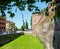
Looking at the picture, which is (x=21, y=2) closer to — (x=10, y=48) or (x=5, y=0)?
(x=5, y=0)

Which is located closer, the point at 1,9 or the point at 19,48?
the point at 1,9

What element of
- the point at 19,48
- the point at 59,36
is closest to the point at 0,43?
the point at 19,48

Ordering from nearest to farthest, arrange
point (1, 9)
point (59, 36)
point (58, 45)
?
point (1, 9) < point (58, 45) < point (59, 36)

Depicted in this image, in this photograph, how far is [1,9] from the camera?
17.2 ft

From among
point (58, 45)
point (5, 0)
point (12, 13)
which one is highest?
point (5, 0)

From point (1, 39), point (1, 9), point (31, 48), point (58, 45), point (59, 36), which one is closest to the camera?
point (1, 9)

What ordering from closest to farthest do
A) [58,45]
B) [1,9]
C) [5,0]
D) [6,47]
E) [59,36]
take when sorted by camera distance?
[5,0] → [1,9] → [58,45] → [59,36] → [6,47]

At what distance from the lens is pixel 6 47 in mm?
30078

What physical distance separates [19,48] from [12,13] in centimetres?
2476

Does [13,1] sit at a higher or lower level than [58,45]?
higher

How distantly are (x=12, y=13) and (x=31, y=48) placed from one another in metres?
23.4

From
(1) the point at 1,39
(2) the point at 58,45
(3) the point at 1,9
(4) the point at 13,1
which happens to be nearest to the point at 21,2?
(4) the point at 13,1

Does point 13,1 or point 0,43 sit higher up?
point 13,1

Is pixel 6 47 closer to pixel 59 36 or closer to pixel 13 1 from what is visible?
pixel 59 36
